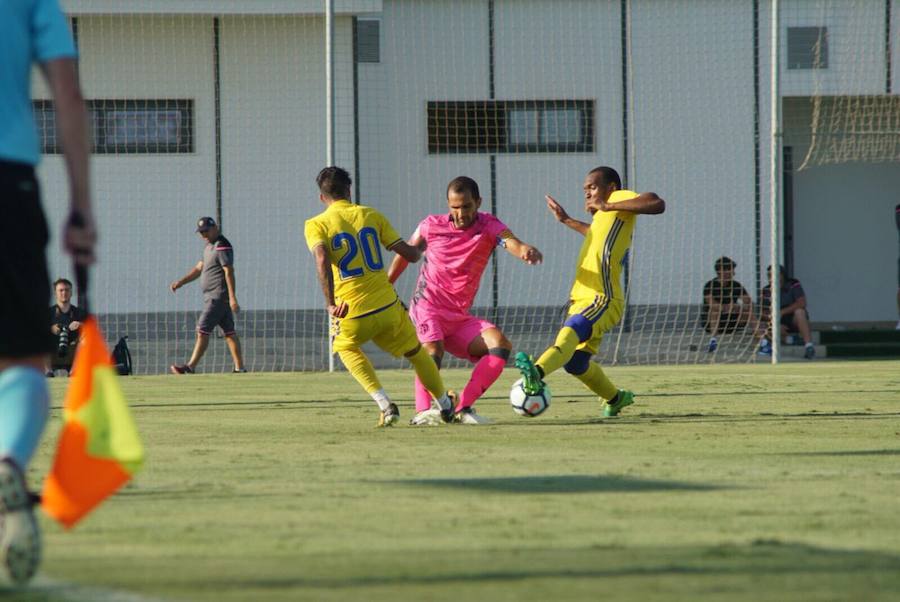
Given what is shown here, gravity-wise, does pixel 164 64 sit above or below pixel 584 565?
above

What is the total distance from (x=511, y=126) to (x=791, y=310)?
17.1 ft

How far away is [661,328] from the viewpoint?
22.9m

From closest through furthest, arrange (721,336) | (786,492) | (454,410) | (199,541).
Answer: (199,541) → (786,492) → (454,410) → (721,336)

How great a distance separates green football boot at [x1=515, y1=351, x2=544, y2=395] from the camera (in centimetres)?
955

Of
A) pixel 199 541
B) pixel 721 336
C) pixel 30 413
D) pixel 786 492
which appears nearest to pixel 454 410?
pixel 786 492

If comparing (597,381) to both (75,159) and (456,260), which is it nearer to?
(456,260)

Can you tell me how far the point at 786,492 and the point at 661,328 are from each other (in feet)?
55.1

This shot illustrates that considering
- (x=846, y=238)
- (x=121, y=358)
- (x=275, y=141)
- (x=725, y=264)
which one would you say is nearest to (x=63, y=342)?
(x=121, y=358)

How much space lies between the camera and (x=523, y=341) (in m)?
22.6

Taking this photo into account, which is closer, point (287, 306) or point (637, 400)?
point (637, 400)

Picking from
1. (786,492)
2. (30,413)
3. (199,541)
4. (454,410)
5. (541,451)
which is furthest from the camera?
(454,410)

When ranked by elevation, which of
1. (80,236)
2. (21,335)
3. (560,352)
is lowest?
(560,352)

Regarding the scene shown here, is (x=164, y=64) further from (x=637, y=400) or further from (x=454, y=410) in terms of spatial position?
(x=454, y=410)

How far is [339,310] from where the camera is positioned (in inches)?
383
